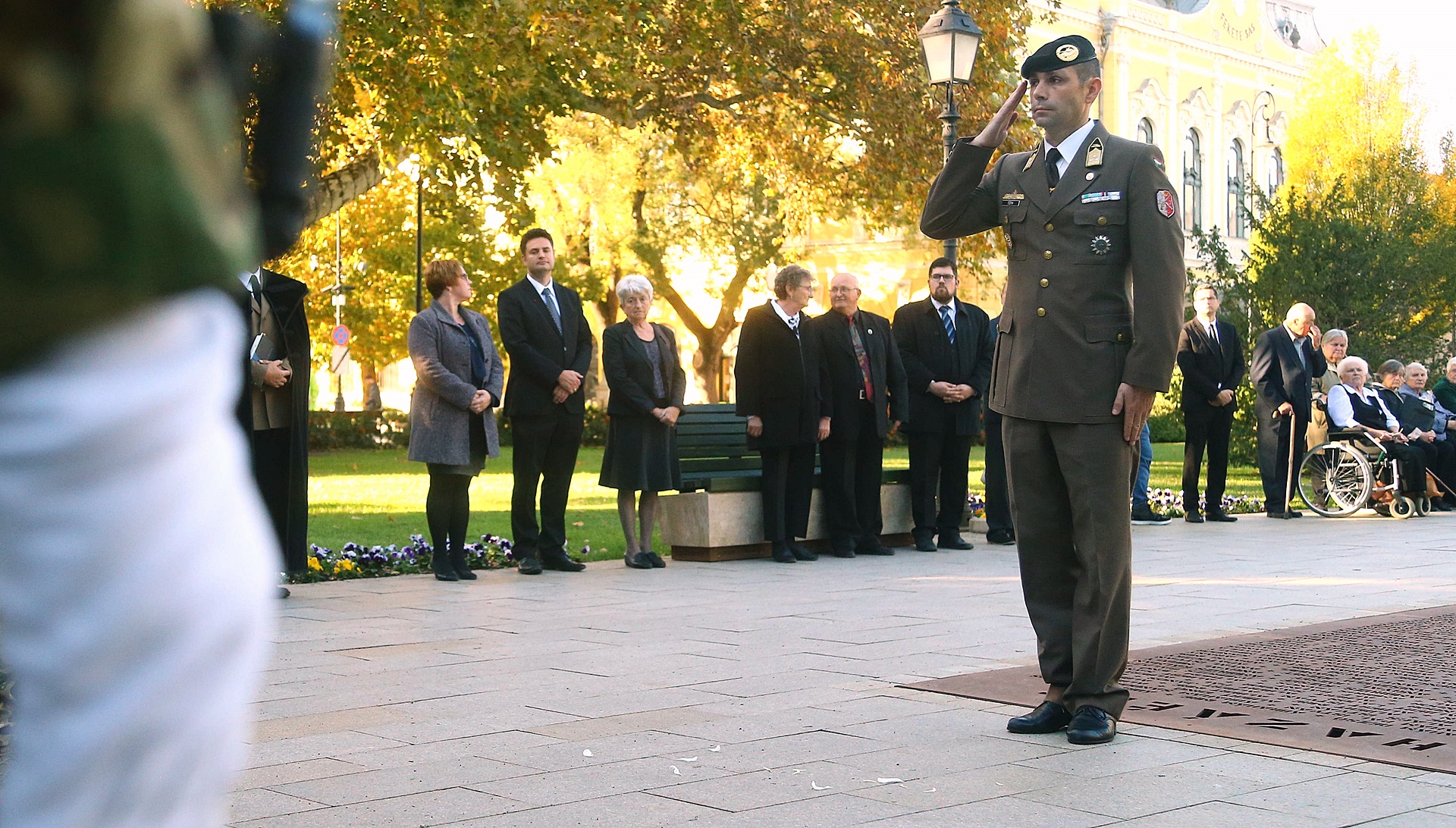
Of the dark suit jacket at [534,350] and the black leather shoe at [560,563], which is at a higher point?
the dark suit jacket at [534,350]

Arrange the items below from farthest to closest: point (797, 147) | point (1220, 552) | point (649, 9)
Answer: point (797, 147) → point (649, 9) → point (1220, 552)

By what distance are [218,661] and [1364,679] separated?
6.31 metres

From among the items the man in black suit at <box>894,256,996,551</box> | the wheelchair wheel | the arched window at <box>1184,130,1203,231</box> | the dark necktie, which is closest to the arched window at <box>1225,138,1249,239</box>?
the arched window at <box>1184,130,1203,231</box>

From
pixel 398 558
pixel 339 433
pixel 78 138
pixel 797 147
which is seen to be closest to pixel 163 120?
pixel 78 138

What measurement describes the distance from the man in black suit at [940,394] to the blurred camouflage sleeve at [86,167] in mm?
12448

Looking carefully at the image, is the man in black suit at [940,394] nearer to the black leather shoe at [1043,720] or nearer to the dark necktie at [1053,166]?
the dark necktie at [1053,166]

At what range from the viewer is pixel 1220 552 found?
1331 centimetres

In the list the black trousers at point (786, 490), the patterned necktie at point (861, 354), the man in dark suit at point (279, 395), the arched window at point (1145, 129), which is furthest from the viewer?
the arched window at point (1145, 129)

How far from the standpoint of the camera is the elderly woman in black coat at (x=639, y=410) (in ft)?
39.5

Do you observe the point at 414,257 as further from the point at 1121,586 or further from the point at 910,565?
the point at 1121,586

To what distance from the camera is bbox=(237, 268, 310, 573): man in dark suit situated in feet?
32.4

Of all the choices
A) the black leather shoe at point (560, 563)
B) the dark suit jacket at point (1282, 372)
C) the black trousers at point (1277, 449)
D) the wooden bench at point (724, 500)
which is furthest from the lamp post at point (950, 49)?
the black leather shoe at point (560, 563)

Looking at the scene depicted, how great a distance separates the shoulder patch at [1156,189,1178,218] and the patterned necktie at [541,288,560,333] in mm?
6485

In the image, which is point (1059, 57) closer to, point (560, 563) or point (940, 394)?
point (560, 563)
